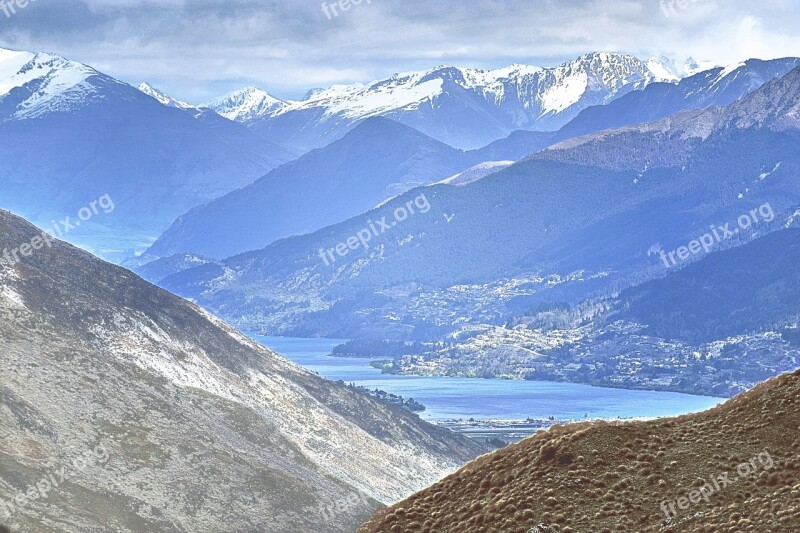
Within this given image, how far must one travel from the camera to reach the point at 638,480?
71.7 ft

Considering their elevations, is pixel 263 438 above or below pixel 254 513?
above

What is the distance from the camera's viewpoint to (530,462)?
2255 cm

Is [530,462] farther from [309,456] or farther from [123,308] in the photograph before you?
[123,308]

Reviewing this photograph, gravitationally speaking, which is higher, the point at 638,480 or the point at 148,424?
the point at 148,424

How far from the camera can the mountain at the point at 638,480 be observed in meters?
20.8

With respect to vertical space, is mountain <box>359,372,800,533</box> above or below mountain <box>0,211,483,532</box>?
below

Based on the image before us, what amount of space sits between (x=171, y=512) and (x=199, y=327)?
35.3 m

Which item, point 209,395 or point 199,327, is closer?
point 209,395

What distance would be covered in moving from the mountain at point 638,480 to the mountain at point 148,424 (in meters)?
39.9

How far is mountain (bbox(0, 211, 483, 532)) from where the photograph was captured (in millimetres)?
65250

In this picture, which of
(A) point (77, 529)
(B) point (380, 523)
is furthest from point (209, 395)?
(B) point (380, 523)

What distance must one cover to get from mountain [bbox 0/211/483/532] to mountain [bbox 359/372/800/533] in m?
39.9

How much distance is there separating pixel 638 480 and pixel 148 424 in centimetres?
5725

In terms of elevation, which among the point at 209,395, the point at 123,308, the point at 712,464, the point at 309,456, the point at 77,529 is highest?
the point at 123,308
